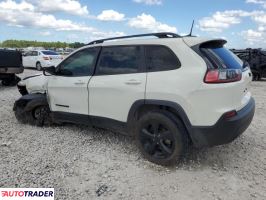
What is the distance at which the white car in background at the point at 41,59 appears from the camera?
2120cm

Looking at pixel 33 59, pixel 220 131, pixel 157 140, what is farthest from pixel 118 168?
pixel 33 59

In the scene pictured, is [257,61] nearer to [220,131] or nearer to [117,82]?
[117,82]

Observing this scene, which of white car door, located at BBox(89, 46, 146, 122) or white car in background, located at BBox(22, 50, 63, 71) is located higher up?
white car door, located at BBox(89, 46, 146, 122)

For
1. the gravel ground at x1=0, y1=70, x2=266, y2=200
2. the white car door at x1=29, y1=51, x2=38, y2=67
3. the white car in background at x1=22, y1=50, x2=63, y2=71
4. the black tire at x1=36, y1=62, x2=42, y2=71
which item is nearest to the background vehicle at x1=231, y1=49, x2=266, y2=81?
the gravel ground at x1=0, y1=70, x2=266, y2=200

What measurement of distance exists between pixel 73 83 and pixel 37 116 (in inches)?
56.5

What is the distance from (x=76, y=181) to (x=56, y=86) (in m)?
2.18

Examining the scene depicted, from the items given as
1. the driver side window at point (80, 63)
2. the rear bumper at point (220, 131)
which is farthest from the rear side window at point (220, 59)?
the driver side window at point (80, 63)

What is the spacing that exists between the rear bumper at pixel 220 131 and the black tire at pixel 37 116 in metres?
3.24

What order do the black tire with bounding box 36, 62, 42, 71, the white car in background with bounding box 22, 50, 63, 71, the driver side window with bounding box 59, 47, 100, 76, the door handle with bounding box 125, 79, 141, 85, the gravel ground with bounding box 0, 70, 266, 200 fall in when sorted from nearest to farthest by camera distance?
the gravel ground with bounding box 0, 70, 266, 200 → the door handle with bounding box 125, 79, 141, 85 → the driver side window with bounding box 59, 47, 100, 76 → the white car in background with bounding box 22, 50, 63, 71 → the black tire with bounding box 36, 62, 42, 71

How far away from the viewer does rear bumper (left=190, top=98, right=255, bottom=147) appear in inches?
145

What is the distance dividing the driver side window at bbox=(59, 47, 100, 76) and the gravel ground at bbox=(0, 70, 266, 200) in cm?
116

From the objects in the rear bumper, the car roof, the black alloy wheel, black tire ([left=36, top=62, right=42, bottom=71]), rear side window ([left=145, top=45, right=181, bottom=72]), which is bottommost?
black tire ([left=36, top=62, right=42, bottom=71])

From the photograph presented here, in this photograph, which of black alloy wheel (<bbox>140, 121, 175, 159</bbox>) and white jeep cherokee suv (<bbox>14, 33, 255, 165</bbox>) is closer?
white jeep cherokee suv (<bbox>14, 33, 255, 165</bbox>)

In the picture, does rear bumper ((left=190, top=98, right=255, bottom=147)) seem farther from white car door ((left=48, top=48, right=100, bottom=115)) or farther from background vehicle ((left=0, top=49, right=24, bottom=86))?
background vehicle ((left=0, top=49, right=24, bottom=86))
